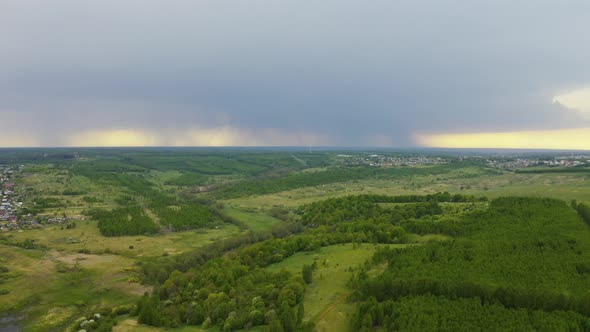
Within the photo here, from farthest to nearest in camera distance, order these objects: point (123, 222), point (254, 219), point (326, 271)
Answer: point (254, 219) → point (123, 222) → point (326, 271)

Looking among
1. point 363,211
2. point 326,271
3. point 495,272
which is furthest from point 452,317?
point 363,211

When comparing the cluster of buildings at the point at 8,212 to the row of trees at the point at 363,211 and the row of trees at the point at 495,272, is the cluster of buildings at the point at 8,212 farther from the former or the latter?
the row of trees at the point at 495,272

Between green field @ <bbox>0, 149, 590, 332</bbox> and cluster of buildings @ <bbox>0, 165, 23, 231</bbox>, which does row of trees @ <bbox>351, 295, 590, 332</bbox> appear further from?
cluster of buildings @ <bbox>0, 165, 23, 231</bbox>

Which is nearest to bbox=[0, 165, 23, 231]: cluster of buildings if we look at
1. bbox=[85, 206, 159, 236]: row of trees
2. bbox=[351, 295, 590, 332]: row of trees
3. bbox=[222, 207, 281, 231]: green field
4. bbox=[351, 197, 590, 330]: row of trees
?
bbox=[85, 206, 159, 236]: row of trees

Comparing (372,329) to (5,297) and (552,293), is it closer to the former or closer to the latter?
(552,293)

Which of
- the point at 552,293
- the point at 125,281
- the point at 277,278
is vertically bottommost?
the point at 125,281

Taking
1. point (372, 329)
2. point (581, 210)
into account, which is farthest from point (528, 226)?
point (372, 329)

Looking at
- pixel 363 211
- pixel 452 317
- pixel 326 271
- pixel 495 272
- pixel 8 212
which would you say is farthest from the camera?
pixel 8 212

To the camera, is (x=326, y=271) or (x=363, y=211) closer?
(x=326, y=271)

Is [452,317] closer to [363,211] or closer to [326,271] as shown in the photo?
[326,271]

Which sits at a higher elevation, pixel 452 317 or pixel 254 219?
pixel 452 317

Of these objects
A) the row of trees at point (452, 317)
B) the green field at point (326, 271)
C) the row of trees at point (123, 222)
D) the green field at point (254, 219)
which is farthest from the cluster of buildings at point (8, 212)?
the row of trees at point (452, 317)
